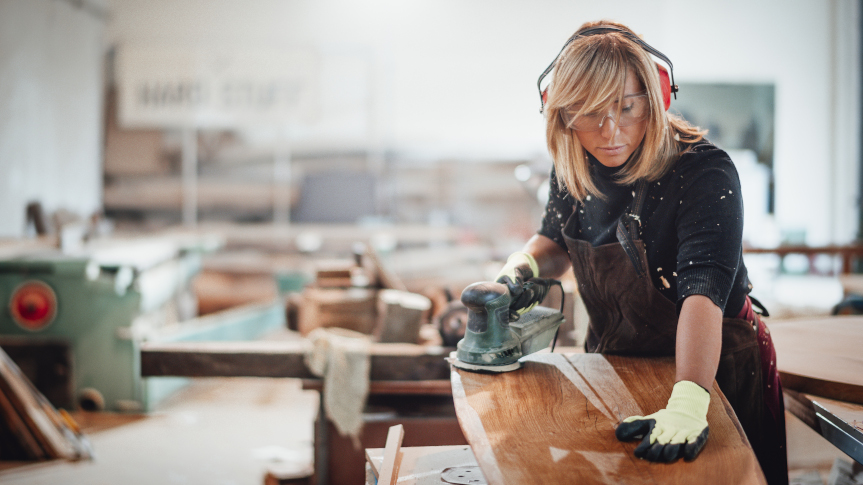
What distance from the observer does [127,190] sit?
7426mm

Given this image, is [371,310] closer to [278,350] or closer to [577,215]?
[278,350]

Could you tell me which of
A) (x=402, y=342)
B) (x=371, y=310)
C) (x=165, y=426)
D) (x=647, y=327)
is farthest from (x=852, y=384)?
(x=165, y=426)

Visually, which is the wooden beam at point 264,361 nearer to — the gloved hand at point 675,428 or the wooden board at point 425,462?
the wooden board at point 425,462

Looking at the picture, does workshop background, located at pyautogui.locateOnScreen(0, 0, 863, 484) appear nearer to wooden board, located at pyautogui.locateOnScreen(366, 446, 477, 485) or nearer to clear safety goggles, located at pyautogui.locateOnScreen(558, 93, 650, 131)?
wooden board, located at pyautogui.locateOnScreen(366, 446, 477, 485)

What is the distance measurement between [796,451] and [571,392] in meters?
2.07

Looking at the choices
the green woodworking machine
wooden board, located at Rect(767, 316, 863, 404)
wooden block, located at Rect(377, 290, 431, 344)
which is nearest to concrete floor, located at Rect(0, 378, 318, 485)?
the green woodworking machine

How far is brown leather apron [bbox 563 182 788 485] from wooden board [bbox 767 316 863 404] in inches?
4.1

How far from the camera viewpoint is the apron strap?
1331 mm

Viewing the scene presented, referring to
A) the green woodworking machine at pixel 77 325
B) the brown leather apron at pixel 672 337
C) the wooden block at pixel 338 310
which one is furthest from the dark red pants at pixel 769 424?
the green woodworking machine at pixel 77 325

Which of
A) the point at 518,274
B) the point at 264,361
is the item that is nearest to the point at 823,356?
the point at 518,274

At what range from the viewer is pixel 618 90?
1.21 metres

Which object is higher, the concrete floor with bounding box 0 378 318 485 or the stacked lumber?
the stacked lumber

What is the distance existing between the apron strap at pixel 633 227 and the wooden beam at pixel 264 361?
124 cm

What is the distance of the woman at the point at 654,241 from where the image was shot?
112cm
